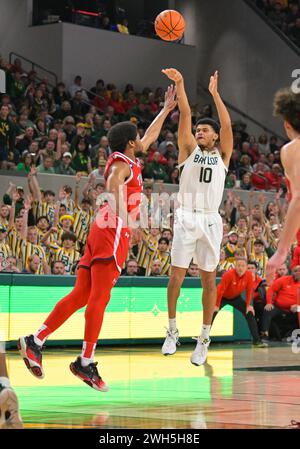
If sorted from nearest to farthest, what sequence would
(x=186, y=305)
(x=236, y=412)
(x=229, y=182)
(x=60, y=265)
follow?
1. (x=236, y=412)
2. (x=60, y=265)
3. (x=186, y=305)
4. (x=229, y=182)

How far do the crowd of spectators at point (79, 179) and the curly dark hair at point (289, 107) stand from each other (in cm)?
568

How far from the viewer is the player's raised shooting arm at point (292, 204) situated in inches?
239

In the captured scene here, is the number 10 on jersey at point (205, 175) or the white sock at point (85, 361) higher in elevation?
the number 10 on jersey at point (205, 175)

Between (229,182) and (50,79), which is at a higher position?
(50,79)

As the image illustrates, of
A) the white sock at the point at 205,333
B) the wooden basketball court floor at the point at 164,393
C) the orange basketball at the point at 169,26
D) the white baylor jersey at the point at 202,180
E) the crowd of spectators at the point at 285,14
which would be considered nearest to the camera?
the wooden basketball court floor at the point at 164,393

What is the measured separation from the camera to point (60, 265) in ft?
49.8

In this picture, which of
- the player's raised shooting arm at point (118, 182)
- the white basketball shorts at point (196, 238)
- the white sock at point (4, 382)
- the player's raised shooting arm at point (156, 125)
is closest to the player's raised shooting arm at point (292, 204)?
the white sock at point (4, 382)

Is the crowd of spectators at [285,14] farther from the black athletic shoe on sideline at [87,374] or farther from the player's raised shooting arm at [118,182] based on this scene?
the black athletic shoe on sideline at [87,374]

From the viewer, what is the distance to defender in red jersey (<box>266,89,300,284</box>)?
20.0ft

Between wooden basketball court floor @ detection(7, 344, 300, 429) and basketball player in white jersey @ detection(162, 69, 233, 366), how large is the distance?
31.6 inches

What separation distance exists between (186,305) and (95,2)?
47.4 feet

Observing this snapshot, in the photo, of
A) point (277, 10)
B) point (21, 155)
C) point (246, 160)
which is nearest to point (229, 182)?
point (246, 160)
